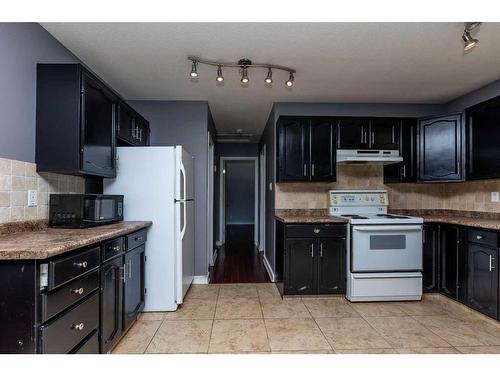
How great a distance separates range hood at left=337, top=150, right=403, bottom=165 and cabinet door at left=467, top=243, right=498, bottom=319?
45.5 inches

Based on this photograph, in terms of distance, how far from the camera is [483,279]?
249cm

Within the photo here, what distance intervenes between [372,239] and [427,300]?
0.93 metres

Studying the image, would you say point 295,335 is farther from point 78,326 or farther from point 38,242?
point 38,242

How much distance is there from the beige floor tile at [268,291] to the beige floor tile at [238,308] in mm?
135

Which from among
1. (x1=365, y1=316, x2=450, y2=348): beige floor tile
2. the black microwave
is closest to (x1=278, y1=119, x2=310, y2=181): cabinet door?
(x1=365, y1=316, x2=450, y2=348): beige floor tile

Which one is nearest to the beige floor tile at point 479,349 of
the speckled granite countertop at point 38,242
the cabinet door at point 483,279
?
the cabinet door at point 483,279

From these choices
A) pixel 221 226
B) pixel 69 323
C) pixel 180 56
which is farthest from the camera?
pixel 221 226

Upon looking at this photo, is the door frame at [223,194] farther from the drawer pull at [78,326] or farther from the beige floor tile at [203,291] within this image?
the drawer pull at [78,326]

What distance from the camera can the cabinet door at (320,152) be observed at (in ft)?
10.6

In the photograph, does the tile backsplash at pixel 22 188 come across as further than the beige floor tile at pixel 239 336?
No
